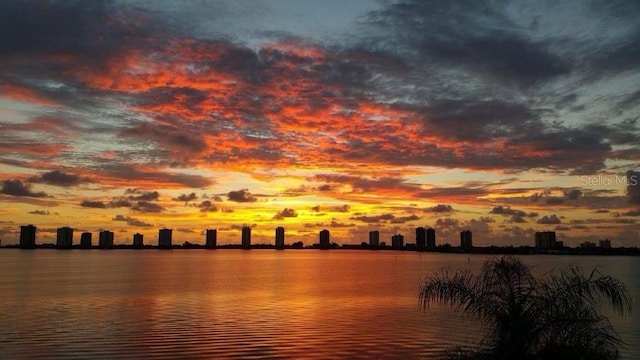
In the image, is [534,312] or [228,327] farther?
[228,327]

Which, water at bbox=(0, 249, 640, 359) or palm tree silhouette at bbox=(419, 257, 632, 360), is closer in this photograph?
palm tree silhouette at bbox=(419, 257, 632, 360)

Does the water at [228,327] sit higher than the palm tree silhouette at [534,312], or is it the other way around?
the palm tree silhouette at [534,312]

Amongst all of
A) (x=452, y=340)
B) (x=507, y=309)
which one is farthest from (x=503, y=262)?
(x=452, y=340)

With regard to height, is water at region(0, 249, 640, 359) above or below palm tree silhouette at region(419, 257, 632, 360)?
below

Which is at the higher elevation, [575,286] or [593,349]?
[575,286]

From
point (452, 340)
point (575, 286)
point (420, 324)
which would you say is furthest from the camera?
point (420, 324)

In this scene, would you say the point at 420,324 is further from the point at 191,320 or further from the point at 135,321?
the point at 135,321

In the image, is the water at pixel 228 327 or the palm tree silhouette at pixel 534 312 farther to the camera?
the water at pixel 228 327

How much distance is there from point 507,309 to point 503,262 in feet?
5.79

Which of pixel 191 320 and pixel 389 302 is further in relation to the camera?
pixel 389 302

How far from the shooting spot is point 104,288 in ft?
278

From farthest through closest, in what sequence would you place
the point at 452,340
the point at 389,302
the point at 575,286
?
1. the point at 389,302
2. the point at 452,340
3. the point at 575,286

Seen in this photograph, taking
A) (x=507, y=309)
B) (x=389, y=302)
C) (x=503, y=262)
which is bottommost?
(x=389, y=302)

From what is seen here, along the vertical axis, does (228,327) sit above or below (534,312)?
below
